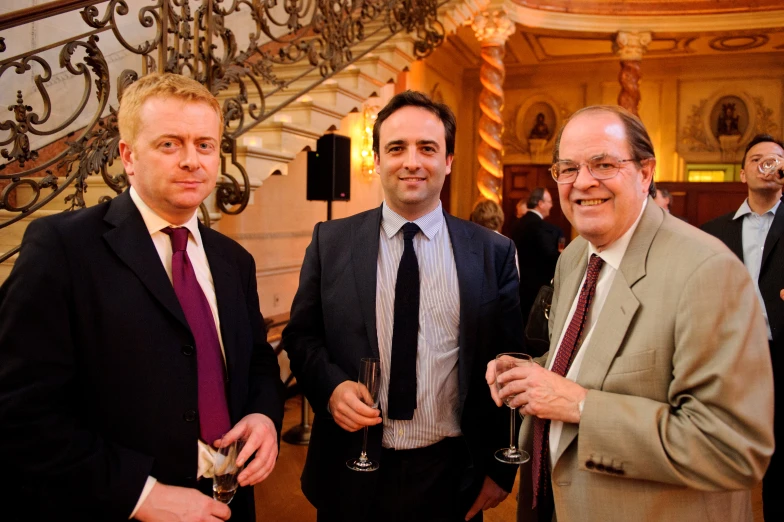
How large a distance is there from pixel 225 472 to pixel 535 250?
4242 mm

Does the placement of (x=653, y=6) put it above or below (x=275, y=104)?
above

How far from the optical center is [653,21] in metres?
8.73

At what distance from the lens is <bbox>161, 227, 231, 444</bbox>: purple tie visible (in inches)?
53.9

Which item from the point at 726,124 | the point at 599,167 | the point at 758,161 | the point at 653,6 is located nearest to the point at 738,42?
the point at 726,124

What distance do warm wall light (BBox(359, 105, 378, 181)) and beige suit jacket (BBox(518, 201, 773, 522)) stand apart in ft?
23.2

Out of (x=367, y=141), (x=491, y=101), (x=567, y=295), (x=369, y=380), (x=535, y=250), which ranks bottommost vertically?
(x=369, y=380)

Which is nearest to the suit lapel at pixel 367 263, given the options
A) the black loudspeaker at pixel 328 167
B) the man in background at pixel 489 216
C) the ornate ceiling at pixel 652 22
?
the man in background at pixel 489 216

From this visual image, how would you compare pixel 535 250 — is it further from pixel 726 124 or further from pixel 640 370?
pixel 726 124

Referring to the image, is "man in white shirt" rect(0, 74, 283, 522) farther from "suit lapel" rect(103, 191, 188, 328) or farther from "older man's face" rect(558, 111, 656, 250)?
"older man's face" rect(558, 111, 656, 250)

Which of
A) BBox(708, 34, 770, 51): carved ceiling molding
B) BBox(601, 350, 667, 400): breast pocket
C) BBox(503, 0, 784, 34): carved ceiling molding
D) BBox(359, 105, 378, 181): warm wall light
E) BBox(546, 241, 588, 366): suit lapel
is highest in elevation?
BBox(708, 34, 770, 51): carved ceiling molding

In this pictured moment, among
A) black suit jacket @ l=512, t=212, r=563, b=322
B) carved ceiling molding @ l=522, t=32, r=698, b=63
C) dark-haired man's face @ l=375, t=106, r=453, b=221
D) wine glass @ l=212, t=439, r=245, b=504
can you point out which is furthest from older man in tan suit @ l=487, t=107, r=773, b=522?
carved ceiling molding @ l=522, t=32, r=698, b=63

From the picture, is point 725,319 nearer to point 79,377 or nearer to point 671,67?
point 79,377

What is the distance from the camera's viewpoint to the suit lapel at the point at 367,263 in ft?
5.69

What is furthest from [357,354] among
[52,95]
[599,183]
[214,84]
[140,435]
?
[52,95]
